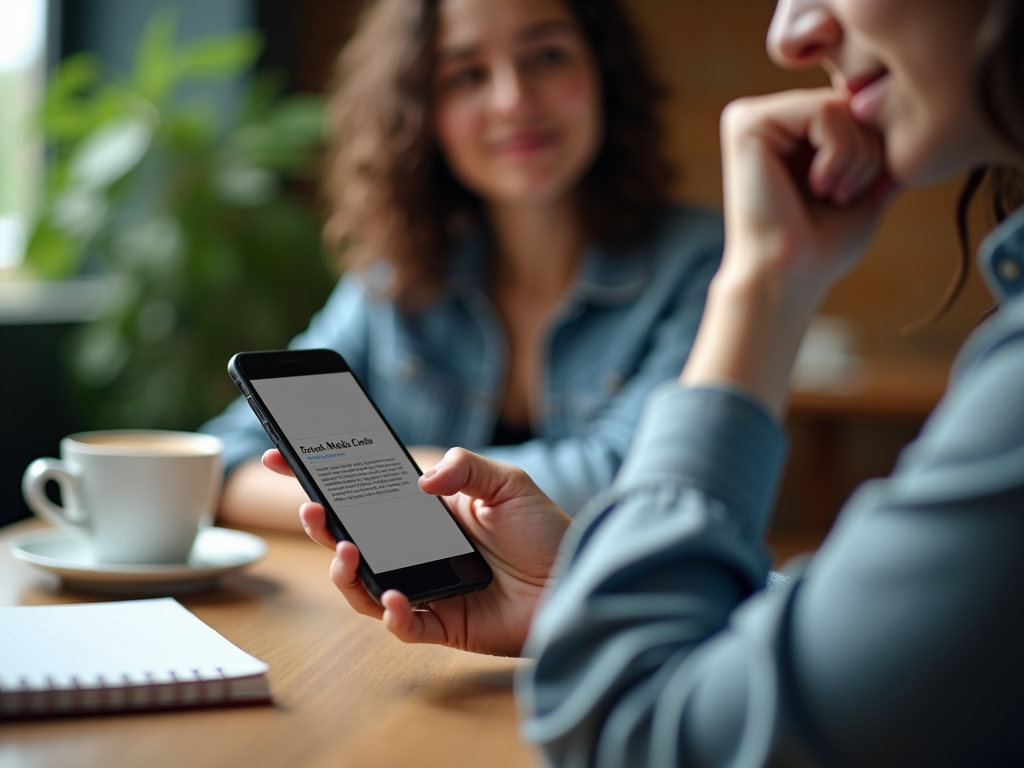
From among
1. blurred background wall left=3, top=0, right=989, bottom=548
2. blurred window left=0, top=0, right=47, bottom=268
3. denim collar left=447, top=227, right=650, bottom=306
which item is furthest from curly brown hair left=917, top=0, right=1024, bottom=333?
blurred background wall left=3, top=0, right=989, bottom=548

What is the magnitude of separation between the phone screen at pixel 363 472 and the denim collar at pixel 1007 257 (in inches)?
14.1

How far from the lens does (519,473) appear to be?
2.30 feet

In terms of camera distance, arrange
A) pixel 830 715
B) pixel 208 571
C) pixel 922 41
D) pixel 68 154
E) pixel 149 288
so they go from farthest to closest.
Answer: pixel 68 154 < pixel 149 288 < pixel 208 571 < pixel 922 41 < pixel 830 715

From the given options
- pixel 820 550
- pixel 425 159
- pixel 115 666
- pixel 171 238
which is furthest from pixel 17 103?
pixel 820 550

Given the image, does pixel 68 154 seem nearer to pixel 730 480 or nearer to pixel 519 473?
pixel 519 473

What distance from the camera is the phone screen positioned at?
685 millimetres

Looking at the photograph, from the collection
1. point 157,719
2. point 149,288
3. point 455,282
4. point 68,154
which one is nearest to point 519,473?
point 157,719

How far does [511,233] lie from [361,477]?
101 centimetres

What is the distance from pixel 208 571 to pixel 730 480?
49 centimetres

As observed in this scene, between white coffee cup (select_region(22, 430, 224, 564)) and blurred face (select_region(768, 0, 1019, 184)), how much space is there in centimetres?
55

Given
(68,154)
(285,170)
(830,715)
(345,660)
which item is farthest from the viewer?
(285,170)

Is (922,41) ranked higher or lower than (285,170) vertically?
higher

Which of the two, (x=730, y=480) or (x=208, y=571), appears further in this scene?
(x=208, y=571)

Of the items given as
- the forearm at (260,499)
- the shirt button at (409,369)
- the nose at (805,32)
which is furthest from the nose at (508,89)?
the nose at (805,32)
